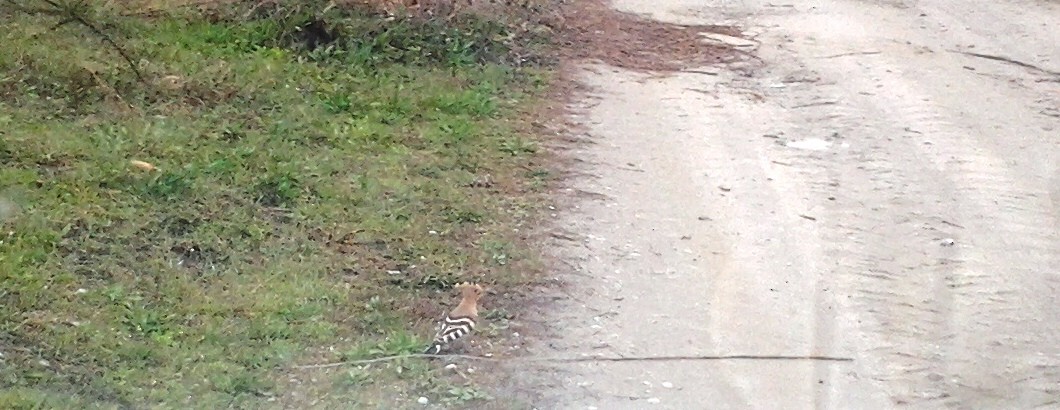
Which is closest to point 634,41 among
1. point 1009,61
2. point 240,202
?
point 1009,61

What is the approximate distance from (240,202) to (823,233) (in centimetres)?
302

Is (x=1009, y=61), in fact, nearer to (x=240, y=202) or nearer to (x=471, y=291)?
(x=471, y=291)

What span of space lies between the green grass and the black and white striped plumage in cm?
9

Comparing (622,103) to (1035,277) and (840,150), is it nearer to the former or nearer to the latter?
(840,150)

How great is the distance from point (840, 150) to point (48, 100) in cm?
491

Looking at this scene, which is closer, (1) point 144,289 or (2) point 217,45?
(1) point 144,289

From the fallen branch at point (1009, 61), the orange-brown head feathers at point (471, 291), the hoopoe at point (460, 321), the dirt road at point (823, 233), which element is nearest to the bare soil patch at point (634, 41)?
the dirt road at point (823, 233)

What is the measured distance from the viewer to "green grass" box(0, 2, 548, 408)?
4730 mm

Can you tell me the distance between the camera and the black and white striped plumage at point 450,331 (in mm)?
4938

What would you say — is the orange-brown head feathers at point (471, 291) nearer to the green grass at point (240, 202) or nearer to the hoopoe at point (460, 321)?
the hoopoe at point (460, 321)

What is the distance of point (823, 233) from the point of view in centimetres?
643

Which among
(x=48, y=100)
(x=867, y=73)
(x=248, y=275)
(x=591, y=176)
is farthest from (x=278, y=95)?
(x=867, y=73)

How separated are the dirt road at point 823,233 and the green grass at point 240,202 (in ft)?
1.78

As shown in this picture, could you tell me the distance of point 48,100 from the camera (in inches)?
294
